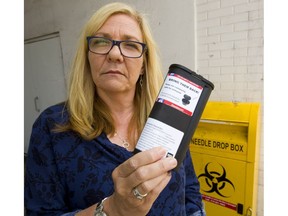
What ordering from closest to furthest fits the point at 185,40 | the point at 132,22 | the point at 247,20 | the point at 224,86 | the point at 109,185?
the point at 109,185
the point at 132,22
the point at 247,20
the point at 224,86
the point at 185,40

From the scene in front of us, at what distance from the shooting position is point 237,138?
1695mm

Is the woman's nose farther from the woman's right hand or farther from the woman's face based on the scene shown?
the woman's right hand

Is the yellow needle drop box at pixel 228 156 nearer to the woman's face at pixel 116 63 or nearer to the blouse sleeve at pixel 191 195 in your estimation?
the blouse sleeve at pixel 191 195

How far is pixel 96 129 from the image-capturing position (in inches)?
33.9

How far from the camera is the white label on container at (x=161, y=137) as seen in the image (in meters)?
0.61

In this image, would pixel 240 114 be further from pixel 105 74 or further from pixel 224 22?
pixel 105 74

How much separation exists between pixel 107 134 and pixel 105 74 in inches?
8.4

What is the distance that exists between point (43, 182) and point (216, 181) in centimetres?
135

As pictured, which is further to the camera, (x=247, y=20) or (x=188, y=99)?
(x=247, y=20)

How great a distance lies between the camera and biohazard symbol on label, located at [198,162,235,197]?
5.67ft

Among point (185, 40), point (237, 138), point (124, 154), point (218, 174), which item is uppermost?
point (185, 40)

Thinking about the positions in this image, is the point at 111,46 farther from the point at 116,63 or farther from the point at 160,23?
the point at 160,23

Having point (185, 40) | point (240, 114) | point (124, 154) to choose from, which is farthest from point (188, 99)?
point (185, 40)

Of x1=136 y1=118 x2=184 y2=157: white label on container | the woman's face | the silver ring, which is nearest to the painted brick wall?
the woman's face
